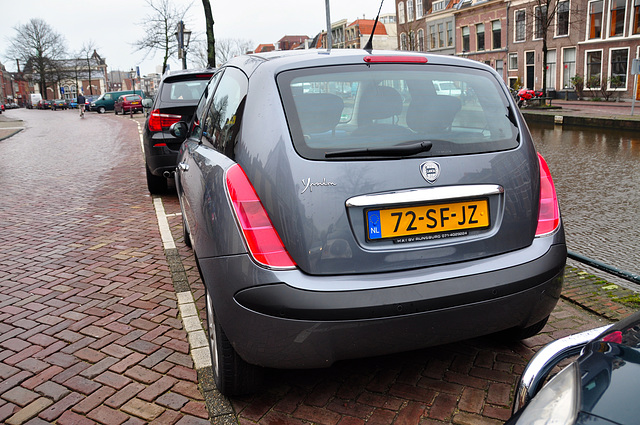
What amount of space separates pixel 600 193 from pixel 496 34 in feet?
135

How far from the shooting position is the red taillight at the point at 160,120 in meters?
7.71

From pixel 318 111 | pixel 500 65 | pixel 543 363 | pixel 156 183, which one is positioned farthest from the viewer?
pixel 500 65

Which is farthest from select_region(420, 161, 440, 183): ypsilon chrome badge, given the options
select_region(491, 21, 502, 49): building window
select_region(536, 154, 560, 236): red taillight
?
select_region(491, 21, 502, 49): building window

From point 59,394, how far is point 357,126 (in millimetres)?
2012

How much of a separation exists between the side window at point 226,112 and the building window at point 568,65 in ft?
122

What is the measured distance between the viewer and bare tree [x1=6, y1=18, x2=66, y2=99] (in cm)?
6994

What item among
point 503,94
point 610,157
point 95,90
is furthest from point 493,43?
point 95,90

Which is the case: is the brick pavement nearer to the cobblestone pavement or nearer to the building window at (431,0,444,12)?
the cobblestone pavement

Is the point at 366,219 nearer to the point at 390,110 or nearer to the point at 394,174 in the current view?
the point at 394,174

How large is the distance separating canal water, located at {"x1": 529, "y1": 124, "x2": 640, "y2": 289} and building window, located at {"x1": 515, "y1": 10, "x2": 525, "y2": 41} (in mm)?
28975

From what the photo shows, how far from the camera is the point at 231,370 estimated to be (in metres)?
2.65

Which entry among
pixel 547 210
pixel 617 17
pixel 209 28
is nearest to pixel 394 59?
pixel 547 210

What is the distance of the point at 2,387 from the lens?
2977 millimetres

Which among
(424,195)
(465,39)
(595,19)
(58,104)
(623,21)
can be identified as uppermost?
(465,39)
